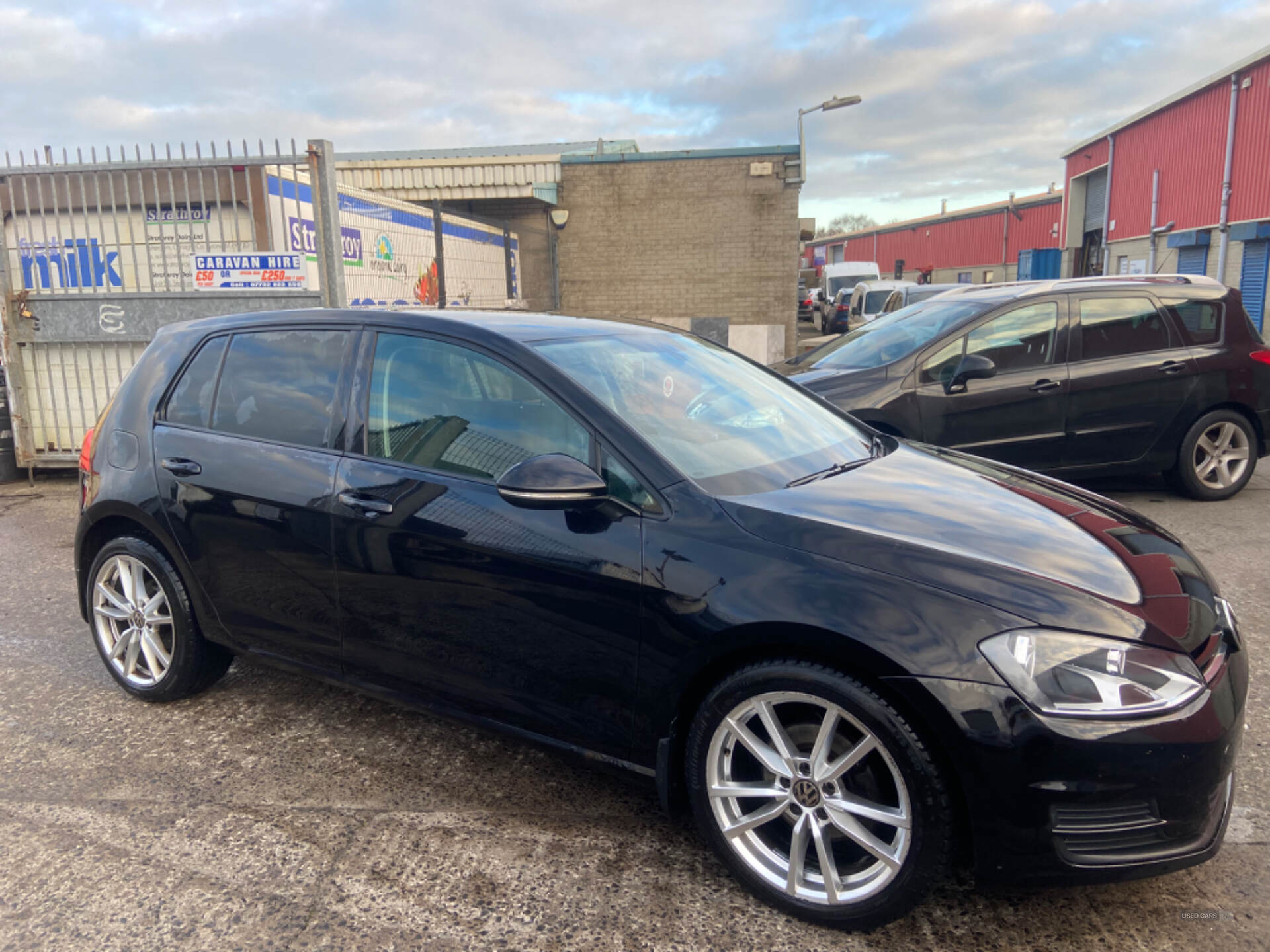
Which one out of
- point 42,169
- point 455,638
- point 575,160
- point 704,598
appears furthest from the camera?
point 575,160

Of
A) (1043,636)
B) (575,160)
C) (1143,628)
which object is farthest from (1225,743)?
(575,160)

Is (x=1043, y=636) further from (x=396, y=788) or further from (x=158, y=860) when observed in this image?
(x=158, y=860)

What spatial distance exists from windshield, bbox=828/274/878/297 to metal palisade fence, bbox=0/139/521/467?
31628 millimetres

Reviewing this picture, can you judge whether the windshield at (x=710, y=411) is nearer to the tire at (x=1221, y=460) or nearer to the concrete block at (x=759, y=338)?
the tire at (x=1221, y=460)

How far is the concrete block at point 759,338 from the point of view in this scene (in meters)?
17.5

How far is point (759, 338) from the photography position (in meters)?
17.5

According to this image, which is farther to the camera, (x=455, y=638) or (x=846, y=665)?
(x=455, y=638)

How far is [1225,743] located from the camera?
2184 mm

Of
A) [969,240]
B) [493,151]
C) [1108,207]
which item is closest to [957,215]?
[969,240]

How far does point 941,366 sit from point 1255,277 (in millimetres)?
Result: 20985

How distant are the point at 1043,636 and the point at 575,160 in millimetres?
16846

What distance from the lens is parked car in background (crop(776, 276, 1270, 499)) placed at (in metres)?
6.53

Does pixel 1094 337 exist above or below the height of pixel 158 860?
above

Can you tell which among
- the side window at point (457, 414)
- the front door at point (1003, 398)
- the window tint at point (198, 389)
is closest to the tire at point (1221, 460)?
the front door at point (1003, 398)
